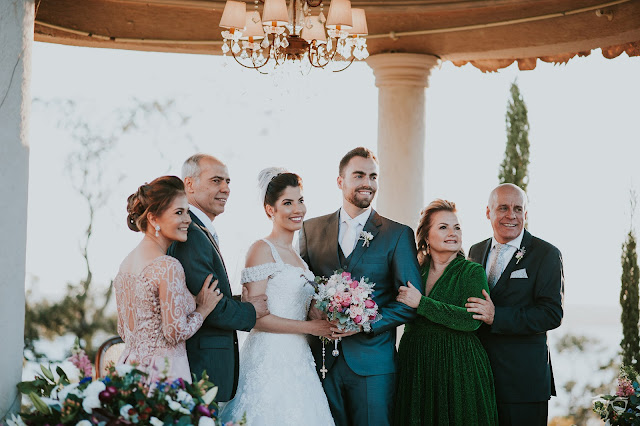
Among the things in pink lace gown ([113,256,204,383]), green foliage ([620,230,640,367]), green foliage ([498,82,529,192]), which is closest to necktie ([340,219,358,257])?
pink lace gown ([113,256,204,383])

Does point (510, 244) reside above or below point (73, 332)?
above

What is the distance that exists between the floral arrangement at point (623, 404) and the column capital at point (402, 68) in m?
3.78

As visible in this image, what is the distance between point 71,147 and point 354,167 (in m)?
9.74

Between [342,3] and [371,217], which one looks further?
→ [342,3]

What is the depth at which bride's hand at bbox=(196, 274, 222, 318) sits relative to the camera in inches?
168

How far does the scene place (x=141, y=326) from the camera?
4105 millimetres

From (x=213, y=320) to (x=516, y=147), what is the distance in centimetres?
720

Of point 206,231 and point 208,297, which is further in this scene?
point 206,231

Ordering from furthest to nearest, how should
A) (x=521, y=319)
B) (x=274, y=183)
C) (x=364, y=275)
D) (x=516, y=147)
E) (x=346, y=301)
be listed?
(x=516, y=147) < (x=521, y=319) < (x=364, y=275) < (x=274, y=183) < (x=346, y=301)

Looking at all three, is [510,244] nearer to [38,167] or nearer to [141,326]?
[141,326]

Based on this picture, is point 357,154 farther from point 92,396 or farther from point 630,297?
point 630,297

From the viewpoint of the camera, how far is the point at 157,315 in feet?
13.5

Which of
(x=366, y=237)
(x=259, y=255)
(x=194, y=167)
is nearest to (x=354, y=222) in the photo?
(x=366, y=237)

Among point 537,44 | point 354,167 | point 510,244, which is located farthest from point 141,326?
point 537,44
